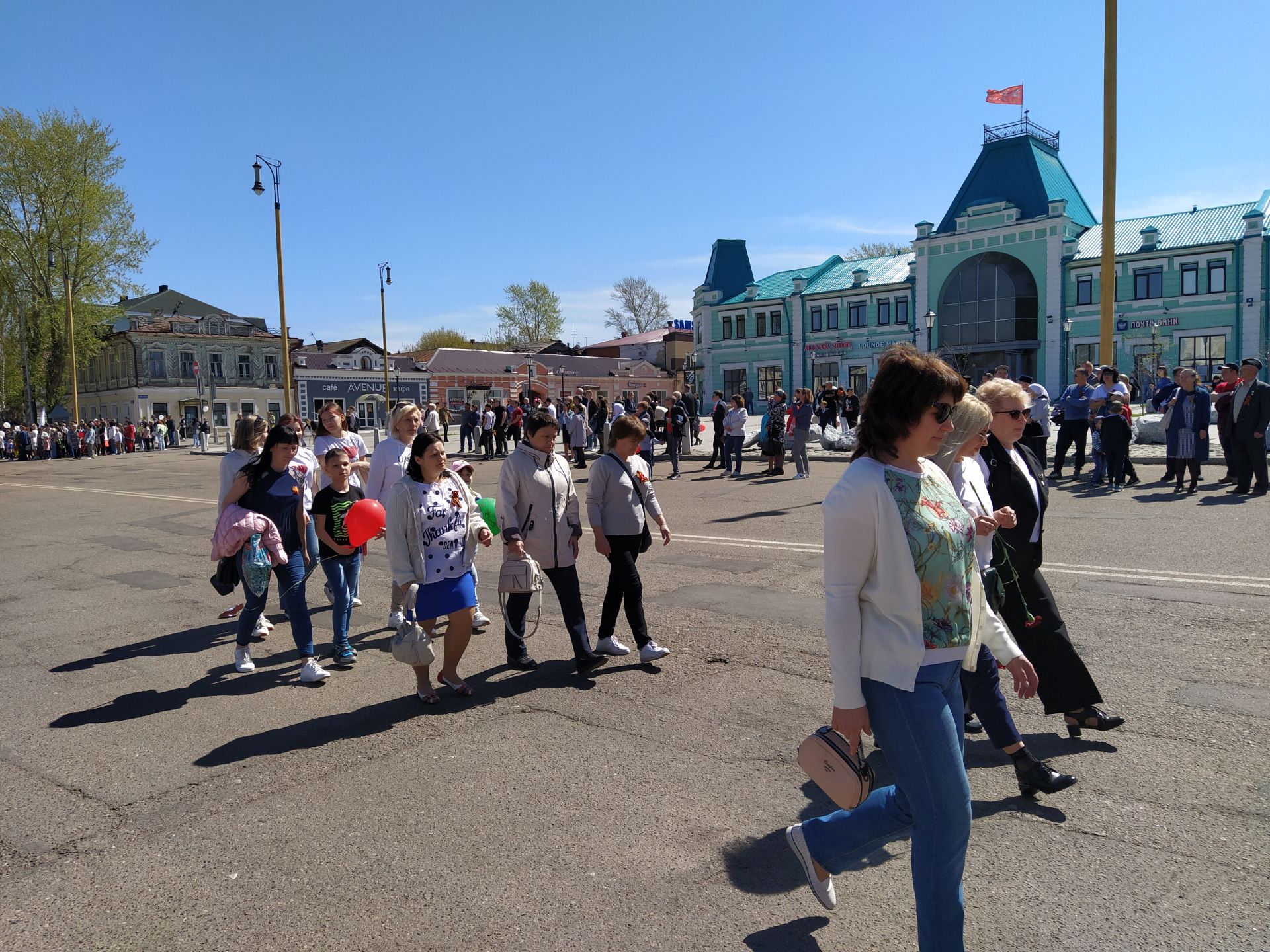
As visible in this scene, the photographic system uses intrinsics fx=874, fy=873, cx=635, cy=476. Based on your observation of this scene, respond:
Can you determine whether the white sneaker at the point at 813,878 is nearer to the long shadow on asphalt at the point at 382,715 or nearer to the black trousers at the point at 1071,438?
the long shadow on asphalt at the point at 382,715

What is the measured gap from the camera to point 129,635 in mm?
7273

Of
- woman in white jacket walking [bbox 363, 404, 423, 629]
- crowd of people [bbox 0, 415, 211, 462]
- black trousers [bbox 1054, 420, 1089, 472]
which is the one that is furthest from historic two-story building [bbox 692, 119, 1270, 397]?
woman in white jacket walking [bbox 363, 404, 423, 629]

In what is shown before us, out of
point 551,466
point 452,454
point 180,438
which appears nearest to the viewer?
point 551,466

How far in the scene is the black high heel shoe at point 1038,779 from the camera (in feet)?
12.5

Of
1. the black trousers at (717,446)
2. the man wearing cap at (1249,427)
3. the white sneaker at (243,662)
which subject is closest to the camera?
the white sneaker at (243,662)

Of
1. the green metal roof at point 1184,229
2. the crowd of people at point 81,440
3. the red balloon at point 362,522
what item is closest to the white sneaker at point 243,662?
the red balloon at point 362,522

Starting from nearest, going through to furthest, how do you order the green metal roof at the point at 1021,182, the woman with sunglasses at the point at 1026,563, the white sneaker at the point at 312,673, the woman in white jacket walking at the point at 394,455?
1. the woman with sunglasses at the point at 1026,563
2. the white sneaker at the point at 312,673
3. the woman in white jacket walking at the point at 394,455
4. the green metal roof at the point at 1021,182

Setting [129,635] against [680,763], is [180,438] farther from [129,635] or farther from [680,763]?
[680,763]

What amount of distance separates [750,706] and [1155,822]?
2.11 m

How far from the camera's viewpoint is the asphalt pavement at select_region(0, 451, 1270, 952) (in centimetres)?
301

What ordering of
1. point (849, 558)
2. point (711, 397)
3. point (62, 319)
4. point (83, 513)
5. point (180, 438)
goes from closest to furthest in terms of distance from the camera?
point (849, 558) < point (83, 513) < point (62, 319) < point (180, 438) < point (711, 397)

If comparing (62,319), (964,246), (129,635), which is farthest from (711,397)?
(129,635)

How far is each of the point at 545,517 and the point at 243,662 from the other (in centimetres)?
237

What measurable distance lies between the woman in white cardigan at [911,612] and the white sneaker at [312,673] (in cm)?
420
